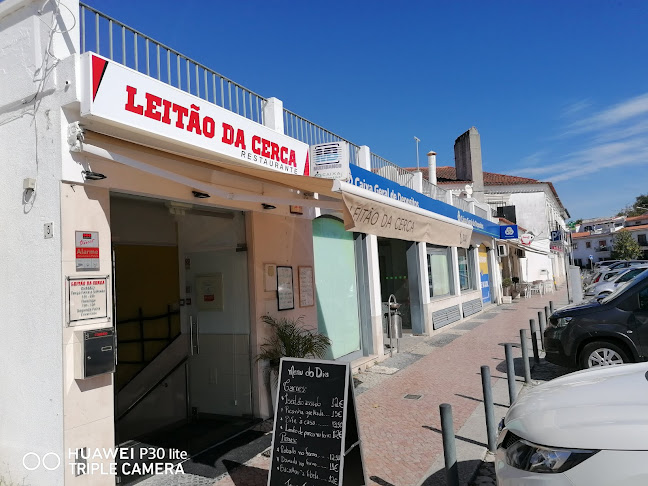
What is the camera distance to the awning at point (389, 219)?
5.01 m

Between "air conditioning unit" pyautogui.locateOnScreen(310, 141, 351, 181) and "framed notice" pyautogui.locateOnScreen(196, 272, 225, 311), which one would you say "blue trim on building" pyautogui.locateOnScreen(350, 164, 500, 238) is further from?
"framed notice" pyautogui.locateOnScreen(196, 272, 225, 311)

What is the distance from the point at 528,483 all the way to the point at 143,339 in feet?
20.6

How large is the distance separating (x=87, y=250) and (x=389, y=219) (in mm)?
3367

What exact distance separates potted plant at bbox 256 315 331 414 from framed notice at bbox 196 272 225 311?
753 millimetres

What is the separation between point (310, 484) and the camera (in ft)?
12.1

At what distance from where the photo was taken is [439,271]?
15.3 metres

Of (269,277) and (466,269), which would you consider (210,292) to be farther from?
(466,269)

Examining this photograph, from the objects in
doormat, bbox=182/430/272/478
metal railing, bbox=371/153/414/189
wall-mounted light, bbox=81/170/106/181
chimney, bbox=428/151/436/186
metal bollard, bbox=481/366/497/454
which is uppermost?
chimney, bbox=428/151/436/186

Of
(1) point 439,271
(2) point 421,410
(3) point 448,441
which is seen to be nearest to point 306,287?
(2) point 421,410

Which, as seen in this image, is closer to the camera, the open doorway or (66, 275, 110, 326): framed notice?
(66, 275, 110, 326): framed notice

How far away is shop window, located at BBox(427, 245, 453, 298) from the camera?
47.5 ft

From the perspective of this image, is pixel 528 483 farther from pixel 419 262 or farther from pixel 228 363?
pixel 419 262

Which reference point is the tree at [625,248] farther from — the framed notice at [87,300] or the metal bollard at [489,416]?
the framed notice at [87,300]

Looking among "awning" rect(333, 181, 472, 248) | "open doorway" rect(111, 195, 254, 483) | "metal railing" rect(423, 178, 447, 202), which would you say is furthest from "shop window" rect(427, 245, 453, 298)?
"open doorway" rect(111, 195, 254, 483)
